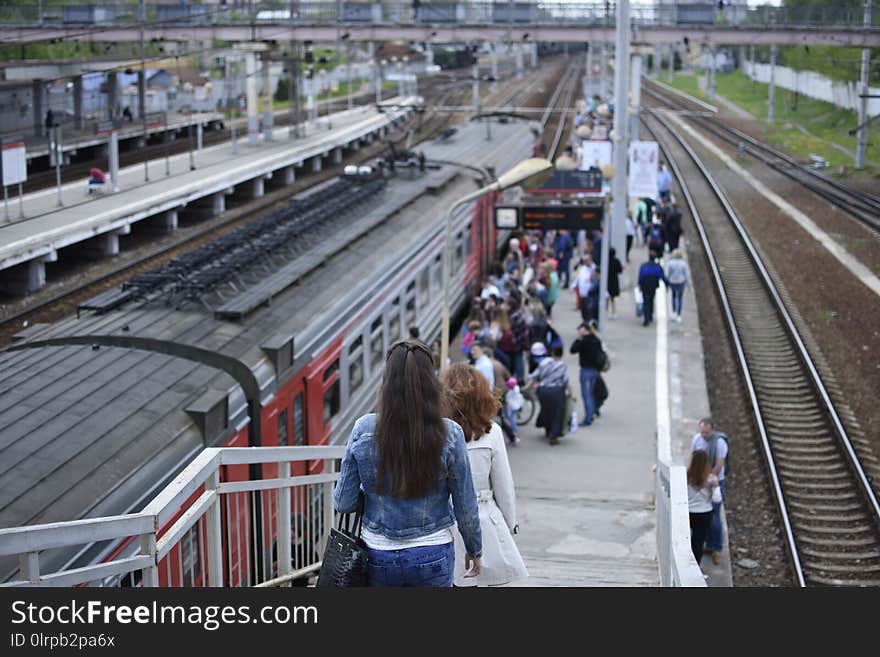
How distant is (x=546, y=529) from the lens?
12.1 m

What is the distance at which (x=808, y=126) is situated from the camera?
3956cm

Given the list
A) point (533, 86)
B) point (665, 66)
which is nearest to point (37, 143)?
point (533, 86)

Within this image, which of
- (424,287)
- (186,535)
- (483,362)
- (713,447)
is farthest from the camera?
(424,287)

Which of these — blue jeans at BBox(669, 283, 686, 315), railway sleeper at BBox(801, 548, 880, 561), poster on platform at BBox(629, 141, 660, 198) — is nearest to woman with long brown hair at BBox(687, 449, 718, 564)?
railway sleeper at BBox(801, 548, 880, 561)

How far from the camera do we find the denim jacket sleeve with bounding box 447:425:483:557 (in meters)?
4.63

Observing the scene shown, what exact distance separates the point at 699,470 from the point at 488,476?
19.1ft

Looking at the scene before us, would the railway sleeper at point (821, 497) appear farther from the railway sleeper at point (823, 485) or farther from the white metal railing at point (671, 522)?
the white metal railing at point (671, 522)

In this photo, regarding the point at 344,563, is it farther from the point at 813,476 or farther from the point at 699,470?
the point at 813,476

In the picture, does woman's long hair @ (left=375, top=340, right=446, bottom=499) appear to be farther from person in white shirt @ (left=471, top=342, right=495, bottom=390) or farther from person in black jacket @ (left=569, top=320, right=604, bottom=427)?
person in black jacket @ (left=569, top=320, right=604, bottom=427)

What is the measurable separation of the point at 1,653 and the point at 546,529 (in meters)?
9.31

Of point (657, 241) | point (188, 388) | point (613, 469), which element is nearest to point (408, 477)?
point (188, 388)

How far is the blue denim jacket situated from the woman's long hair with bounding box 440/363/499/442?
36.3 inches

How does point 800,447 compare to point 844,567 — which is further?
point 800,447

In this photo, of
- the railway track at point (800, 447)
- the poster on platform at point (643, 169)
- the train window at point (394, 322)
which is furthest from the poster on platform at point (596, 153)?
the train window at point (394, 322)
